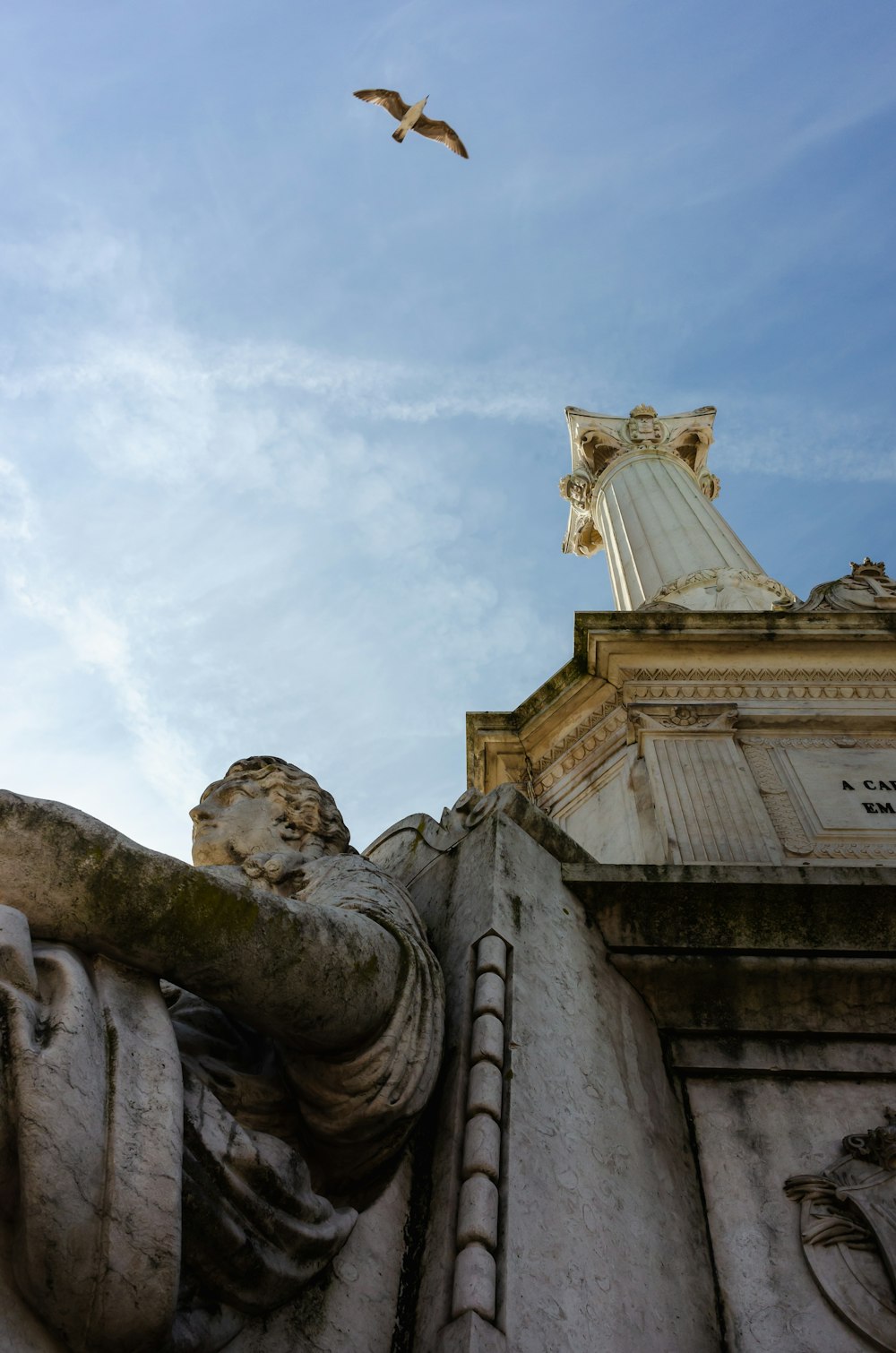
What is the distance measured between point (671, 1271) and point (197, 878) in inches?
89.5

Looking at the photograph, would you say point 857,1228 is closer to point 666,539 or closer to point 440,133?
point 666,539

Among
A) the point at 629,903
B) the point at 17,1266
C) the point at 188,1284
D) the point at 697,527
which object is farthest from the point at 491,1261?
the point at 697,527

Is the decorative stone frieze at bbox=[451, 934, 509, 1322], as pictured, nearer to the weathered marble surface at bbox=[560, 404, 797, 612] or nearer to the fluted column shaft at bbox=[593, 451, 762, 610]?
the weathered marble surface at bbox=[560, 404, 797, 612]

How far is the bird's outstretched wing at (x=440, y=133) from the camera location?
20.7 metres

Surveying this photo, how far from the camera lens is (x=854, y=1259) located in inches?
178

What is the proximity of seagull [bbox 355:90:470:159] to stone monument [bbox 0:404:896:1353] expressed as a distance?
16.9 m

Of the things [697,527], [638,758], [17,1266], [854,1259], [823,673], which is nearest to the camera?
[17,1266]

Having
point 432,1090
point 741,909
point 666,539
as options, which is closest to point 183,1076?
point 432,1090

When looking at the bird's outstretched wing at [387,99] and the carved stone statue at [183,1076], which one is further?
the bird's outstretched wing at [387,99]

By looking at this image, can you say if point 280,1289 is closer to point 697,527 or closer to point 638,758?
point 638,758

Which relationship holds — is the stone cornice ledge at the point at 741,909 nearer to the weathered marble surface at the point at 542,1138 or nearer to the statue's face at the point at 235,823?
the weathered marble surface at the point at 542,1138

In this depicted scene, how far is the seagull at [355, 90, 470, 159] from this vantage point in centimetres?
2058

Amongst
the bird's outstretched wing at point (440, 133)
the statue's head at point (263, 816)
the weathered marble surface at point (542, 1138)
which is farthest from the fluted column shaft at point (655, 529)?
the weathered marble surface at point (542, 1138)

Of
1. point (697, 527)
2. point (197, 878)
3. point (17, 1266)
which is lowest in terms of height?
point (17, 1266)
